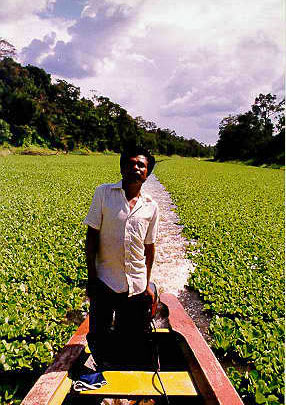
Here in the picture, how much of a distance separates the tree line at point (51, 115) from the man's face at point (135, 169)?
3945 centimetres

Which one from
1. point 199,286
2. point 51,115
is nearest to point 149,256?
point 199,286

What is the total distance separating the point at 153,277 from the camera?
5898mm

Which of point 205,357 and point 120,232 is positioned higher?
point 120,232

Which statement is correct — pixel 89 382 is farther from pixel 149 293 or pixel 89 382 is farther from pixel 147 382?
pixel 149 293

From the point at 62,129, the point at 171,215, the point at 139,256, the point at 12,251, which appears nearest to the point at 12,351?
the point at 139,256

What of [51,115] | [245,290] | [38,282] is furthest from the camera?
[51,115]

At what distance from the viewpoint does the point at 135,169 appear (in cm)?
244

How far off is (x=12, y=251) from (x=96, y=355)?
3864mm

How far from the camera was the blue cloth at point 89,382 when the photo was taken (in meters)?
2.33

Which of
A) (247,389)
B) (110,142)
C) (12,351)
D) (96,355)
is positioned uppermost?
(110,142)

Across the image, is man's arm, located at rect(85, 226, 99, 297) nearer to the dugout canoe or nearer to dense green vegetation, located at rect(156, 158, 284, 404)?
the dugout canoe

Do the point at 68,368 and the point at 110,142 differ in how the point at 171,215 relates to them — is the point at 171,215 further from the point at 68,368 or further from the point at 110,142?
the point at 110,142

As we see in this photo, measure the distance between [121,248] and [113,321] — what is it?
0.76 meters

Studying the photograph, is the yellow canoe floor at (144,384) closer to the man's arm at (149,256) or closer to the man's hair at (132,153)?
the man's arm at (149,256)
